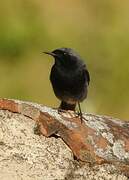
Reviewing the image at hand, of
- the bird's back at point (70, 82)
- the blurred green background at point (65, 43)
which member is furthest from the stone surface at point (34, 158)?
the blurred green background at point (65, 43)

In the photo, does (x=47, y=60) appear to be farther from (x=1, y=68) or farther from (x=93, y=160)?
(x=93, y=160)

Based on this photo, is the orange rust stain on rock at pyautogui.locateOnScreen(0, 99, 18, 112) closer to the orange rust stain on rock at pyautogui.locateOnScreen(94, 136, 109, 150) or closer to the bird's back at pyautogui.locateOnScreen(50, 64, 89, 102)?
the orange rust stain on rock at pyautogui.locateOnScreen(94, 136, 109, 150)

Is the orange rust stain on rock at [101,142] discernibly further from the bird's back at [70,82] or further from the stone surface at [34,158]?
the bird's back at [70,82]

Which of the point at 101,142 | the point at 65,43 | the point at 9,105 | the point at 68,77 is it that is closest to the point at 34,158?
the point at 9,105

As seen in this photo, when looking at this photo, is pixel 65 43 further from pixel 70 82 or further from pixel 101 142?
pixel 101 142

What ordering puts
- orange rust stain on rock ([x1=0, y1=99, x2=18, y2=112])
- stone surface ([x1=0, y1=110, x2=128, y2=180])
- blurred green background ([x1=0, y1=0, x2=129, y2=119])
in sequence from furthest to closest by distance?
blurred green background ([x1=0, y1=0, x2=129, y2=119]), orange rust stain on rock ([x1=0, y1=99, x2=18, y2=112]), stone surface ([x1=0, y1=110, x2=128, y2=180])

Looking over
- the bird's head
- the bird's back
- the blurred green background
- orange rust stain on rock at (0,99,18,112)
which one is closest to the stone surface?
orange rust stain on rock at (0,99,18,112)
